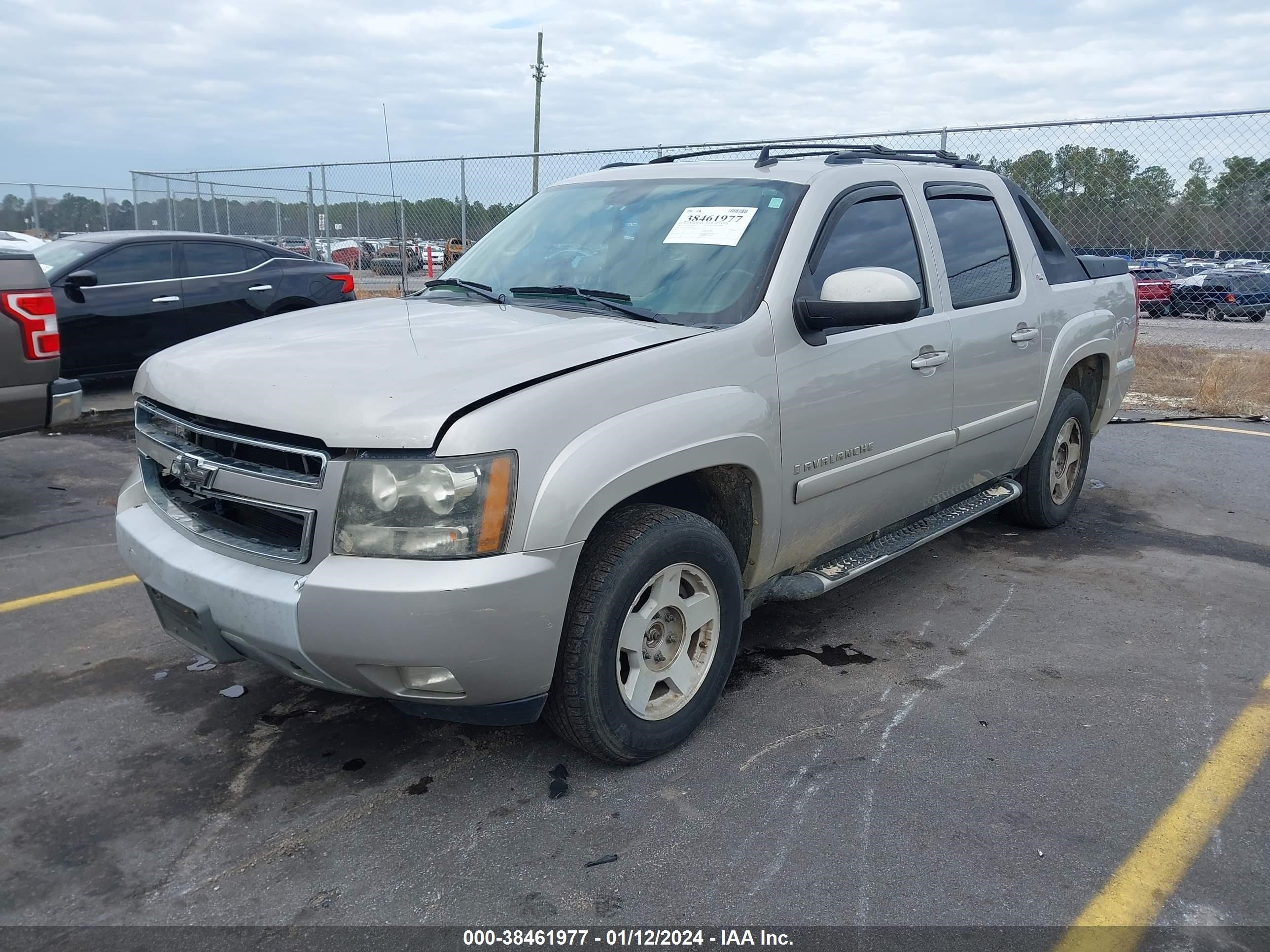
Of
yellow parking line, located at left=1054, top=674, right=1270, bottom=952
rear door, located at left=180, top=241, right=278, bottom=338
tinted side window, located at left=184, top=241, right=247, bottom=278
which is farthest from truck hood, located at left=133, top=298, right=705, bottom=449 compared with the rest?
tinted side window, located at left=184, top=241, right=247, bottom=278

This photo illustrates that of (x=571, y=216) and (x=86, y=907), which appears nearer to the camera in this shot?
(x=86, y=907)

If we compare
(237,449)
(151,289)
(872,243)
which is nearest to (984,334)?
(872,243)

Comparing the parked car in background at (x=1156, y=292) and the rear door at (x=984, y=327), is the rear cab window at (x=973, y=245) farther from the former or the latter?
the parked car in background at (x=1156, y=292)

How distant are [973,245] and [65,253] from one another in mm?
7656

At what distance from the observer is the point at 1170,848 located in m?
2.68

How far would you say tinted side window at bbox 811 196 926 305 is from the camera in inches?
143

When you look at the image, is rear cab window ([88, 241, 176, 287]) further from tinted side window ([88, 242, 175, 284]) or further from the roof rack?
the roof rack

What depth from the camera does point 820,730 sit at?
3287mm

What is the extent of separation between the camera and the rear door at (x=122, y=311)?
27.1ft

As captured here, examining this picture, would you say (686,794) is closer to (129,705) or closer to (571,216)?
(129,705)

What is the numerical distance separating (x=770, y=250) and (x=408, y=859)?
2236 millimetres

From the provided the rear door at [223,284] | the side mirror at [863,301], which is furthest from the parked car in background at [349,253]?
the side mirror at [863,301]

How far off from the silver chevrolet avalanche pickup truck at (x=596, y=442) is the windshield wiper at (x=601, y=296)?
13 mm

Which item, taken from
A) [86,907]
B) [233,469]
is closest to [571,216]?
[233,469]
